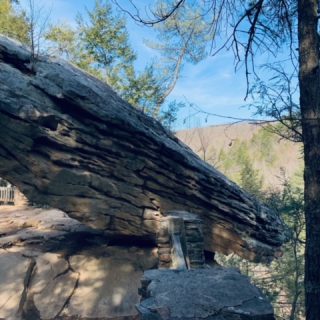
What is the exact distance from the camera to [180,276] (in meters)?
3.87

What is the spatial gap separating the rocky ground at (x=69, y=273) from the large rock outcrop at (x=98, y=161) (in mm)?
651

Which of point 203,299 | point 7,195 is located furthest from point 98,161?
point 7,195

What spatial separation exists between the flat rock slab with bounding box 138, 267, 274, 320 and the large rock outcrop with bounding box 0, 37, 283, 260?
11.7 ft

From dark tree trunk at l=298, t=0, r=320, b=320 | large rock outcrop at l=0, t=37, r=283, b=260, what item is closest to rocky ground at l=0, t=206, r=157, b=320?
large rock outcrop at l=0, t=37, r=283, b=260

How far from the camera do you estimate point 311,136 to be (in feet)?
13.1

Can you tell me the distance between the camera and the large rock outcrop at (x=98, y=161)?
21.6 feet

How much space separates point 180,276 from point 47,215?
7.64 meters

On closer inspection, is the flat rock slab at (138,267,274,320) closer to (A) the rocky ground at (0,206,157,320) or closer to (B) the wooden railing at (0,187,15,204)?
(A) the rocky ground at (0,206,157,320)

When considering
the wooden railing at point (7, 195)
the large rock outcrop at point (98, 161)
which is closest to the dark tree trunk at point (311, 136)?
the large rock outcrop at point (98, 161)

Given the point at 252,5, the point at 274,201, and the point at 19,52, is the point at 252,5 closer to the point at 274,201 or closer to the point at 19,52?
the point at 19,52

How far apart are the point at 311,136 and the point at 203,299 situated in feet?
6.64

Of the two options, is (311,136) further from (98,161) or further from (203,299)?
(98,161)

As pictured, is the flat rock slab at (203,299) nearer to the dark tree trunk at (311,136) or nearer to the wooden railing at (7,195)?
the dark tree trunk at (311,136)

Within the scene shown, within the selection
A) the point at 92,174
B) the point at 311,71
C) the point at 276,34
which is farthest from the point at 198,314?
the point at 92,174
